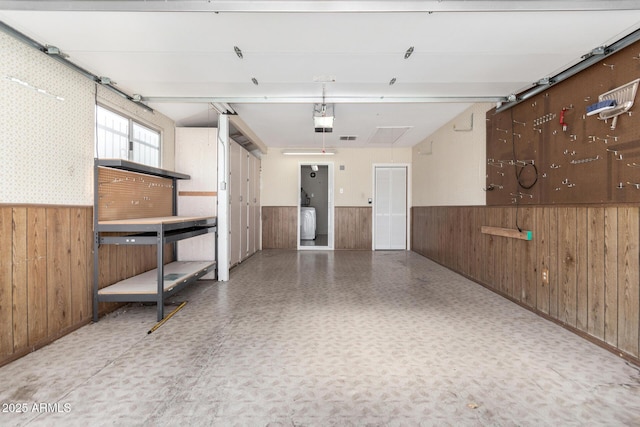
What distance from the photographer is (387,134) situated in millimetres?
6129

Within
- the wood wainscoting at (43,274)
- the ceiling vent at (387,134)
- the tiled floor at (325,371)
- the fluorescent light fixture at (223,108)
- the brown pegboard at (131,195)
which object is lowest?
the tiled floor at (325,371)

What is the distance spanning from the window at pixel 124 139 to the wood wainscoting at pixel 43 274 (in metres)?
0.82

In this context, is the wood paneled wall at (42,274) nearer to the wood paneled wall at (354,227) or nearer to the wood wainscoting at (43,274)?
the wood wainscoting at (43,274)

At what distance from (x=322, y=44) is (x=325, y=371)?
2.48 m

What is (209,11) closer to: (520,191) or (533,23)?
(533,23)

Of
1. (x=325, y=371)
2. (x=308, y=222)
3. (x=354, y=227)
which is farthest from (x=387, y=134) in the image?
(x=325, y=371)

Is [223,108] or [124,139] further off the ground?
[223,108]

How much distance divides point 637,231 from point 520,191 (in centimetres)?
135

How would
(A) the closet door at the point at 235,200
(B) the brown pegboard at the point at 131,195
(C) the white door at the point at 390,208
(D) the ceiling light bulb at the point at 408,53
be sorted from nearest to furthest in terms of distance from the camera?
(D) the ceiling light bulb at the point at 408,53
(B) the brown pegboard at the point at 131,195
(A) the closet door at the point at 235,200
(C) the white door at the point at 390,208

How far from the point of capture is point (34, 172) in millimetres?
2320

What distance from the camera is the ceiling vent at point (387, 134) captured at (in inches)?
223

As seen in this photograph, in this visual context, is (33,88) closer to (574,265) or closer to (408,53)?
(408,53)

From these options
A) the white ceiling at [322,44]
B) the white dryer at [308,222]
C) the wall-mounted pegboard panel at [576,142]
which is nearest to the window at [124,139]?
the white ceiling at [322,44]

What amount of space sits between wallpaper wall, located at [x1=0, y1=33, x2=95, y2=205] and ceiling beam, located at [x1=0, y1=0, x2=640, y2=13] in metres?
0.54
